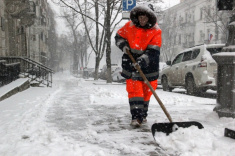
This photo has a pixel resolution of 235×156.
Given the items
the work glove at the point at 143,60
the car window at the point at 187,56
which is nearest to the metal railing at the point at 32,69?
the car window at the point at 187,56

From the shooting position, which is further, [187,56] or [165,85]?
[165,85]

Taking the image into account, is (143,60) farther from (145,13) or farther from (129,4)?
(129,4)

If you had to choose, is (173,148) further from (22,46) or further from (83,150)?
(22,46)

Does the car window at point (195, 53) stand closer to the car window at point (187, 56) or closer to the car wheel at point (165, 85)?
the car window at point (187, 56)

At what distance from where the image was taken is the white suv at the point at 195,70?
8.38 meters

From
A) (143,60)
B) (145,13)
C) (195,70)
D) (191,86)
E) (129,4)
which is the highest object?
(129,4)

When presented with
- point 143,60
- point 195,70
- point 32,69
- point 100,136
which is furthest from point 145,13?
point 32,69

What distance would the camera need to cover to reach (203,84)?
8516 mm

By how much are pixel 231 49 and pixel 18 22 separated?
16978mm

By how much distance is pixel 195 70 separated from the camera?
29.2ft

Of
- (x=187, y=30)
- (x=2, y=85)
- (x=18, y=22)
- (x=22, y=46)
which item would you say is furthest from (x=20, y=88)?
(x=187, y=30)

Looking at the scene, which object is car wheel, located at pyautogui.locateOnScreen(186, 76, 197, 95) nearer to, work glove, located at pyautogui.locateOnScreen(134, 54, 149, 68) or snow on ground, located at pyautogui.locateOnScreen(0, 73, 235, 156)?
snow on ground, located at pyautogui.locateOnScreen(0, 73, 235, 156)

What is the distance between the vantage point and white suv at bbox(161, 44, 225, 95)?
8.38 metres

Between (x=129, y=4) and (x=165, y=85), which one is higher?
(x=129, y=4)
